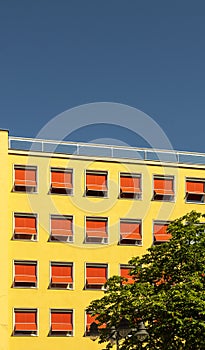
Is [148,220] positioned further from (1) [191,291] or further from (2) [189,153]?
(1) [191,291]

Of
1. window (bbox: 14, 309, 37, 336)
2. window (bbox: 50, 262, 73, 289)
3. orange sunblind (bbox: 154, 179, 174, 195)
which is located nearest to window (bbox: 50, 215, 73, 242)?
window (bbox: 50, 262, 73, 289)

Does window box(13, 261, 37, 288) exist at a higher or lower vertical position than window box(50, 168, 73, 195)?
lower

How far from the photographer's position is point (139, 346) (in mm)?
40750

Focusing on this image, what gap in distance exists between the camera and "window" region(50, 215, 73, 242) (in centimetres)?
6141

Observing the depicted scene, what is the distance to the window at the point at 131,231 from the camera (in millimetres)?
63062

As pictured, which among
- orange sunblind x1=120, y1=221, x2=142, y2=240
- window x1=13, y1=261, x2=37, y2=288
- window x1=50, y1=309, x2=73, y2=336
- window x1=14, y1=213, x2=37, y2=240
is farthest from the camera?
orange sunblind x1=120, y1=221, x2=142, y2=240

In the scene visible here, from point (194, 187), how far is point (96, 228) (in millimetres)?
8227

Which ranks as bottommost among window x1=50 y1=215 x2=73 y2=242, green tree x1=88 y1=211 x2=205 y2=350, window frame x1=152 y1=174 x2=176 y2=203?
green tree x1=88 y1=211 x2=205 y2=350

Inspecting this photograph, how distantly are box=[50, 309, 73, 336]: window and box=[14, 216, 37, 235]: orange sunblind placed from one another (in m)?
5.52

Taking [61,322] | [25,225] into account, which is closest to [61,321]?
[61,322]

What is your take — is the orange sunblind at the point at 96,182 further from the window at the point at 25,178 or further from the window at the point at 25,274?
the window at the point at 25,274

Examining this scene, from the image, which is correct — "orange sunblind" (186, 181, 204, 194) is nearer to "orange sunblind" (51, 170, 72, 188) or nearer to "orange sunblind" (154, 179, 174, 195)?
"orange sunblind" (154, 179, 174, 195)

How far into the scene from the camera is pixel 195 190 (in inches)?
2596

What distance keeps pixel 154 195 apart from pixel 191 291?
24.8 meters
